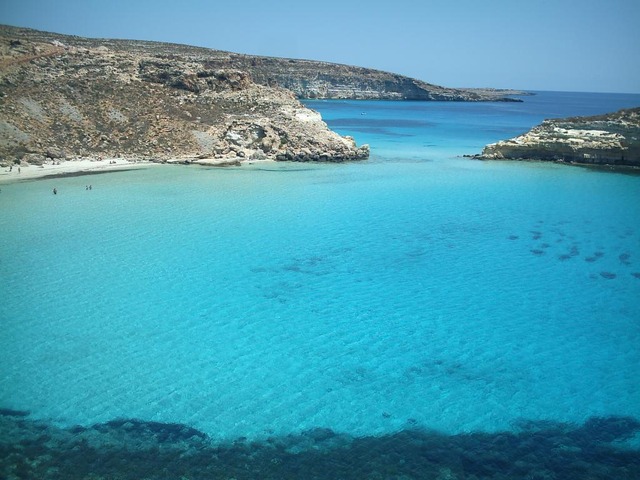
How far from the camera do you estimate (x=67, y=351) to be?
418 inches

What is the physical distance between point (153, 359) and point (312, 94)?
387 ft

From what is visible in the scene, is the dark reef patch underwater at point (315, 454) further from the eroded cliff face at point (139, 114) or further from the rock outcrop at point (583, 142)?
the rock outcrop at point (583, 142)

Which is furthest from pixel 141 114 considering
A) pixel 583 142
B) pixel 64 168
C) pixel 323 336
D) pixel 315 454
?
pixel 315 454

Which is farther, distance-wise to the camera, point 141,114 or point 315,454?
point 141,114

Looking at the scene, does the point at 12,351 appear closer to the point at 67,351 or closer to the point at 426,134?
the point at 67,351

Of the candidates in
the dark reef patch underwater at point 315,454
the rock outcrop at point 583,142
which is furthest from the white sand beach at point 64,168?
the rock outcrop at point 583,142

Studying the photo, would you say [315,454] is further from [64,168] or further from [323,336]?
[64,168]

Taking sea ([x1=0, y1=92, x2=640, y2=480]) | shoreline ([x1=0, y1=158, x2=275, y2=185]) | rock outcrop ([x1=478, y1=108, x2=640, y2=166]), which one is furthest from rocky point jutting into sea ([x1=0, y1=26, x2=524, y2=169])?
rock outcrop ([x1=478, y1=108, x2=640, y2=166])

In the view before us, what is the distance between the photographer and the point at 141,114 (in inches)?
1420

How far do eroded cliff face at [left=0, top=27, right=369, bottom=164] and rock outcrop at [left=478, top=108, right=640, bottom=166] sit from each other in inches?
443

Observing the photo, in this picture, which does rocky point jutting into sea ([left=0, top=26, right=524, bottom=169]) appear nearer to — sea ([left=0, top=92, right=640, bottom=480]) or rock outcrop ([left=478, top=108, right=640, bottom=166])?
sea ([left=0, top=92, right=640, bottom=480])

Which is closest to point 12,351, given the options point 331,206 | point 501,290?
point 501,290

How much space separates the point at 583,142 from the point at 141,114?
30.4m

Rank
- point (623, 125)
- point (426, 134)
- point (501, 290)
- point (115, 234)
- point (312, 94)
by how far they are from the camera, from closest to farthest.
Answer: point (501, 290)
point (115, 234)
point (623, 125)
point (426, 134)
point (312, 94)
